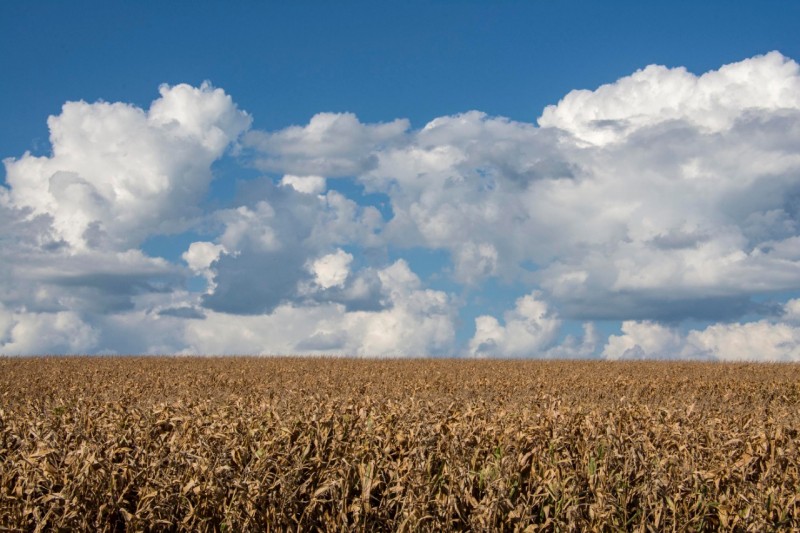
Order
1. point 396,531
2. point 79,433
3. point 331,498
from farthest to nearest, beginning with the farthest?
point 79,433, point 331,498, point 396,531

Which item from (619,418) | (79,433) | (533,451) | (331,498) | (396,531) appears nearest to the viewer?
(396,531)

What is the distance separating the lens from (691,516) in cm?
838

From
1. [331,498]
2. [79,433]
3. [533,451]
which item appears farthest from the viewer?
[79,433]

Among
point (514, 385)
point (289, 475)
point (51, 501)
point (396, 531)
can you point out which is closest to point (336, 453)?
point (289, 475)

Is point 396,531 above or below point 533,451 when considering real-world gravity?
below

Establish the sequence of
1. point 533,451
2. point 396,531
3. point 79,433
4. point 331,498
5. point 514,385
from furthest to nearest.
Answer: point 514,385 < point 79,433 < point 533,451 < point 331,498 < point 396,531

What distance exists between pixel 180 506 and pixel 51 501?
1.38 m

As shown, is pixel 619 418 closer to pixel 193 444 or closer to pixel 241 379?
pixel 193 444

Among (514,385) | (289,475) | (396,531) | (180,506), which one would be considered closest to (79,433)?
(180,506)

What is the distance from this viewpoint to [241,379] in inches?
Result: 1008

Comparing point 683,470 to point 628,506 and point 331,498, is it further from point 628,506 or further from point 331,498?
point 331,498

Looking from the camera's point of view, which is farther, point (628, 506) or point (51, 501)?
point (628, 506)

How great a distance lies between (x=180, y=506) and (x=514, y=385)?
18.4m

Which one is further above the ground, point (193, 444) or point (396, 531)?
point (193, 444)
